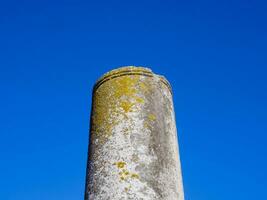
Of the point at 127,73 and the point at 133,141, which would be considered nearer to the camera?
the point at 133,141

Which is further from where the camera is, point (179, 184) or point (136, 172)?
point (179, 184)

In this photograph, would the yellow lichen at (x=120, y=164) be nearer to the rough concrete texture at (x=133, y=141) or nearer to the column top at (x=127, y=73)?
the rough concrete texture at (x=133, y=141)

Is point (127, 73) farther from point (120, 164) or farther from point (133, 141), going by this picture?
point (120, 164)

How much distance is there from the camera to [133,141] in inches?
119

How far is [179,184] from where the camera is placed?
312cm

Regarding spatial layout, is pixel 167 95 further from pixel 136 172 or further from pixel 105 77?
pixel 136 172

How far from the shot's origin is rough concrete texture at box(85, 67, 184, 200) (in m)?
2.84

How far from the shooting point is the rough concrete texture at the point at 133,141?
2844 mm

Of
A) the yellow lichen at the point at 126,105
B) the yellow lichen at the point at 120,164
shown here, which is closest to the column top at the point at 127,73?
the yellow lichen at the point at 126,105

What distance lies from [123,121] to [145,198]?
2.43 feet

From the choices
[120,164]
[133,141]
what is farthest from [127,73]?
[120,164]

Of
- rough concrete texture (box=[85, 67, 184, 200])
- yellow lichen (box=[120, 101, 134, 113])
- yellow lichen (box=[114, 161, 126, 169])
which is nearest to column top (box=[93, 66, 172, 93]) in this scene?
rough concrete texture (box=[85, 67, 184, 200])

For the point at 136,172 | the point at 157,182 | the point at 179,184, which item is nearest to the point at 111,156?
the point at 136,172

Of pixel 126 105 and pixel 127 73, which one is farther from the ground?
pixel 127 73
